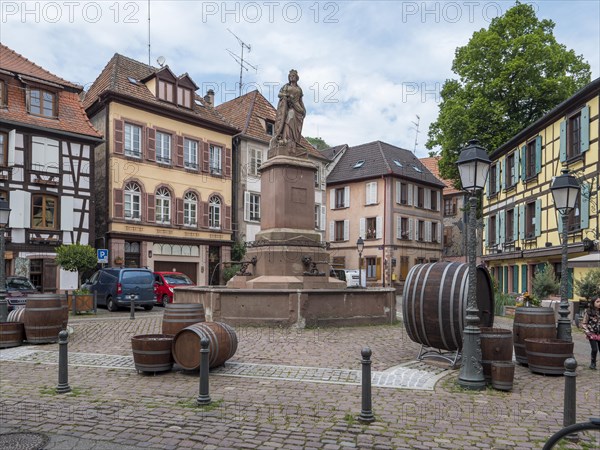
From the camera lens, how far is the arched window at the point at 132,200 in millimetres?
30797

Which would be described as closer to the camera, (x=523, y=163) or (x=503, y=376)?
(x=503, y=376)

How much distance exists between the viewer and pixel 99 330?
46.8 ft

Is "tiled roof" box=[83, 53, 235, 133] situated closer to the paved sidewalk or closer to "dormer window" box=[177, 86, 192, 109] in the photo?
"dormer window" box=[177, 86, 192, 109]

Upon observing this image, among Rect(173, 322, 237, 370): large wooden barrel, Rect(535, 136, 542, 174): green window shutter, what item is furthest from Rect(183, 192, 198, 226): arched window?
Rect(173, 322, 237, 370): large wooden barrel

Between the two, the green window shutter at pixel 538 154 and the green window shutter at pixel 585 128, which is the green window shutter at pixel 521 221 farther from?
the green window shutter at pixel 585 128

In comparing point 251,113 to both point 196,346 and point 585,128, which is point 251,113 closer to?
point 585,128

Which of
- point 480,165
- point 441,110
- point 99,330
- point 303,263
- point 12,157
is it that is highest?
point 441,110

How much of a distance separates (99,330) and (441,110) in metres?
25.9

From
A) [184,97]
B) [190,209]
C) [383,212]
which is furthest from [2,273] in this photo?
[383,212]

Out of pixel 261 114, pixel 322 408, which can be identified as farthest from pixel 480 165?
pixel 261 114

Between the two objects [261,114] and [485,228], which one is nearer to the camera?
[485,228]

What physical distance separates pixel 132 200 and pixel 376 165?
21689 mm

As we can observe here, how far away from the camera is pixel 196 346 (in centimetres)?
811

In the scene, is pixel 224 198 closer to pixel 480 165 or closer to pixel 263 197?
pixel 263 197
